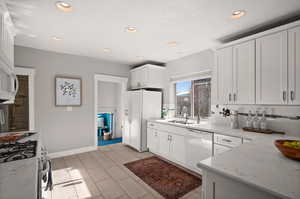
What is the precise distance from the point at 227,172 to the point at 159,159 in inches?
103

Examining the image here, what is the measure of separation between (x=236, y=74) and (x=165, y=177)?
217 centimetres

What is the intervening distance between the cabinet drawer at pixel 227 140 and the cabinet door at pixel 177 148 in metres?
0.75

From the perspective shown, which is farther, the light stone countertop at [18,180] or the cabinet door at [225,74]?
the cabinet door at [225,74]

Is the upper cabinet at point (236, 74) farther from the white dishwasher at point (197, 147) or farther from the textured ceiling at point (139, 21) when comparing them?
the white dishwasher at point (197, 147)

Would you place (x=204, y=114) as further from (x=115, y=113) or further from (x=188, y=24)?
(x=115, y=113)

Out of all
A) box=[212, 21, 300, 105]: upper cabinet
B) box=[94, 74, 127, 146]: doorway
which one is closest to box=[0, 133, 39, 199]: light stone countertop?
box=[212, 21, 300, 105]: upper cabinet

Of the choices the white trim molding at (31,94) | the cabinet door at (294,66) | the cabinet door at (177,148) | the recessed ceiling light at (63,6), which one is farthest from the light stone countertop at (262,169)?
the white trim molding at (31,94)

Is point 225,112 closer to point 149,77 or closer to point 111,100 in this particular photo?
point 149,77

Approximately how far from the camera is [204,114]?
133 inches

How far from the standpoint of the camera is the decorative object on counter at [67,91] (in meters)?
3.43

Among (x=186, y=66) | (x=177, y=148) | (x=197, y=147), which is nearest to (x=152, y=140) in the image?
(x=177, y=148)

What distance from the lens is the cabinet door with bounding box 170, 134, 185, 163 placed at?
2.85 m

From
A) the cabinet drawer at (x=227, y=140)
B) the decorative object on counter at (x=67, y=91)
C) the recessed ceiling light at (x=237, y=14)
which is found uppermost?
the recessed ceiling light at (x=237, y=14)

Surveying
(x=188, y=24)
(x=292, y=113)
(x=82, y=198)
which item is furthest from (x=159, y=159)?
(x=188, y=24)
